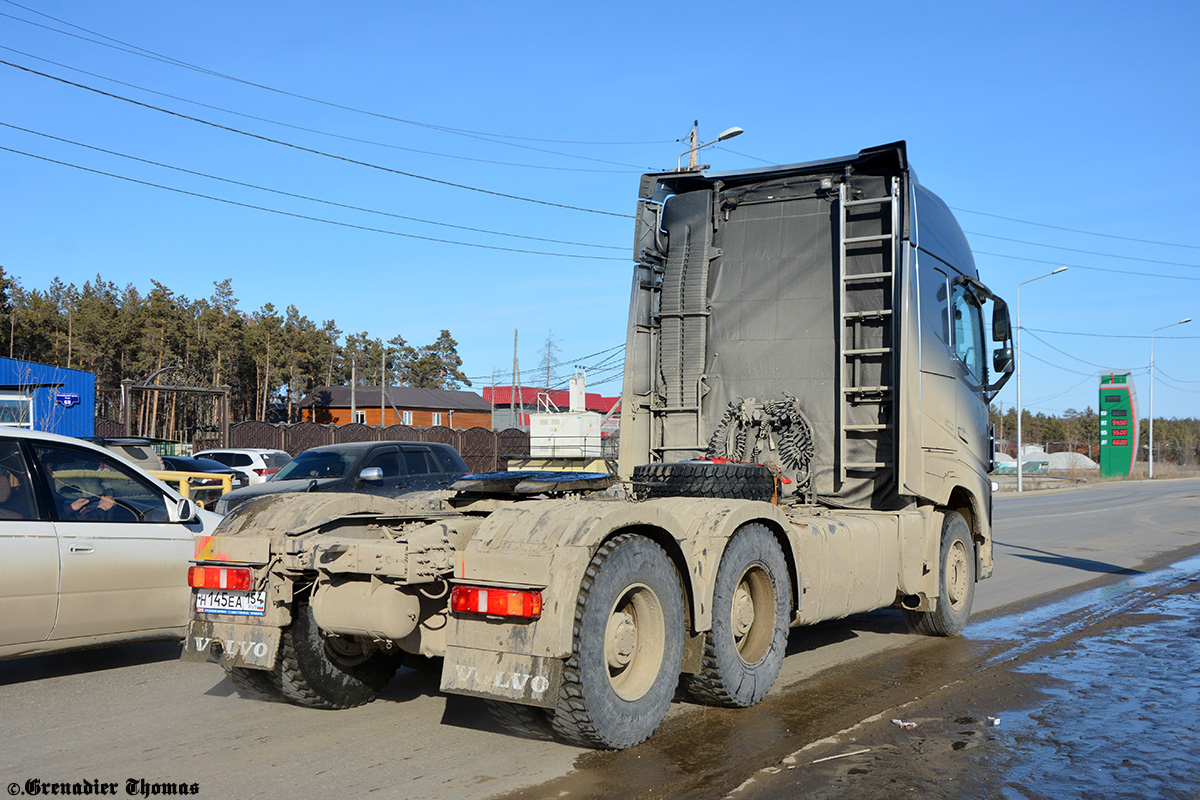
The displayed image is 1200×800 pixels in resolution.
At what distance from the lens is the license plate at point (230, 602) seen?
16.0ft

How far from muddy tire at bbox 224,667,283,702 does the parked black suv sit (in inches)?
278

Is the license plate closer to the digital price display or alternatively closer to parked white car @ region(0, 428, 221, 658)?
parked white car @ region(0, 428, 221, 658)

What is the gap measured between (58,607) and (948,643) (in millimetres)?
6574

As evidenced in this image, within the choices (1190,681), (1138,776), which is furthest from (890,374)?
(1138,776)

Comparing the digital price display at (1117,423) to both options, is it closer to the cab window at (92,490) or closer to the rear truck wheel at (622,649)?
the rear truck wheel at (622,649)

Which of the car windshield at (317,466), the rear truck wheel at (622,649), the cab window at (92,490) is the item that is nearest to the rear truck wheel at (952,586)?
the rear truck wheel at (622,649)

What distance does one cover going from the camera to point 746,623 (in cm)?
566

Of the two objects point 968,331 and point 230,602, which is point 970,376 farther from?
point 230,602

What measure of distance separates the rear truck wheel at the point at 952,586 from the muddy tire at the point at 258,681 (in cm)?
520

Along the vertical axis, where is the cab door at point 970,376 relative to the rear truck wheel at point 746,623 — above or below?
above

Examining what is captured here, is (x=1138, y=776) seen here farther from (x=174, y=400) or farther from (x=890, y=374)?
(x=174, y=400)

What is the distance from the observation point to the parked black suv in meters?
12.5

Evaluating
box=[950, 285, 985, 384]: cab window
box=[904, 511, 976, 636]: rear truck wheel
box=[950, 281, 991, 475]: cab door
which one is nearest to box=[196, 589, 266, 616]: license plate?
box=[904, 511, 976, 636]: rear truck wheel

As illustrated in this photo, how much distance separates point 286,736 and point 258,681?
0.49 meters
